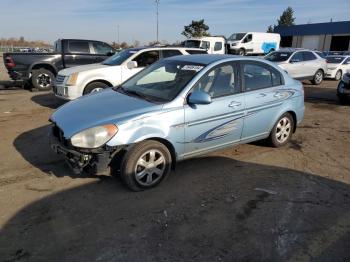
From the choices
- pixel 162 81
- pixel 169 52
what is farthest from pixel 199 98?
pixel 169 52

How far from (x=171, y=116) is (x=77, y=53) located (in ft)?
33.0

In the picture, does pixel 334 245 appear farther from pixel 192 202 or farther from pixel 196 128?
pixel 196 128

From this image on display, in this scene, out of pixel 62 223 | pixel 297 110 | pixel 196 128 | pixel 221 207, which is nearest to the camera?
pixel 62 223

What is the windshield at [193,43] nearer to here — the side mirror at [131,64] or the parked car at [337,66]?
the parked car at [337,66]

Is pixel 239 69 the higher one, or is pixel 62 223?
pixel 239 69

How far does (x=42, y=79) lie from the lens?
12867 mm

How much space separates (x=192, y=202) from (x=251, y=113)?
1.89m

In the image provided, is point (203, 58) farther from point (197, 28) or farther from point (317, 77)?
point (197, 28)

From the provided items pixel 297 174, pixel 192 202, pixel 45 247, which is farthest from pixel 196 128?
pixel 45 247

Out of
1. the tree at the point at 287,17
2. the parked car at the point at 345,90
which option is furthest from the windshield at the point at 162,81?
the tree at the point at 287,17

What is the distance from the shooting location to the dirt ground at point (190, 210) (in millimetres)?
3332

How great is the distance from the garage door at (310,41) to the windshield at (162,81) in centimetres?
5775

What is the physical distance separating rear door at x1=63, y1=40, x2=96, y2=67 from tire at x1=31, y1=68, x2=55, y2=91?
0.78 m

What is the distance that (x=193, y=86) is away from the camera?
4805 mm
